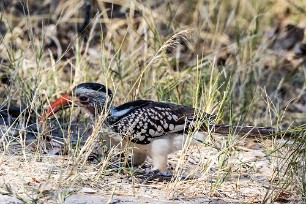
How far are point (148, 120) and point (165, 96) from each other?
128 cm

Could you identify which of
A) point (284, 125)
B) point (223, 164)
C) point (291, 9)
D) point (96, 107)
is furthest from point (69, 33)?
point (223, 164)

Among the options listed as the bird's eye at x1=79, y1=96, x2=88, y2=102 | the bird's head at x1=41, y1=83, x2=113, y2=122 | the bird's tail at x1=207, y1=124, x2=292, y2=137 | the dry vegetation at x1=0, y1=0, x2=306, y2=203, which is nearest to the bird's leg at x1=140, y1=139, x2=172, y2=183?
the dry vegetation at x1=0, y1=0, x2=306, y2=203

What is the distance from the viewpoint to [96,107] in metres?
6.16

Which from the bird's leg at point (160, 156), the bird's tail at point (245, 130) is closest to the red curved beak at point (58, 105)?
the bird's leg at point (160, 156)

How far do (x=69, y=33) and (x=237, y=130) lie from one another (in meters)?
5.26

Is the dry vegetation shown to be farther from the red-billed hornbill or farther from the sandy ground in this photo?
the red-billed hornbill

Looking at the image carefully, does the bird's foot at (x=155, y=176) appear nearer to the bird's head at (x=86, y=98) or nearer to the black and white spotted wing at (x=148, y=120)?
the black and white spotted wing at (x=148, y=120)

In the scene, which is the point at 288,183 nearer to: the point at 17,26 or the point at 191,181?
the point at 191,181

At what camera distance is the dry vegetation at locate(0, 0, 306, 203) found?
16.8 feet

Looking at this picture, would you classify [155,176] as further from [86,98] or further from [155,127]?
[86,98]

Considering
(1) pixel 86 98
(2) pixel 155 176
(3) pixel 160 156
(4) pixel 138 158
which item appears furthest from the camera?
(1) pixel 86 98

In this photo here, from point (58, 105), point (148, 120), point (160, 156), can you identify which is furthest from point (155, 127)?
point (58, 105)

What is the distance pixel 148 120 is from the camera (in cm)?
584

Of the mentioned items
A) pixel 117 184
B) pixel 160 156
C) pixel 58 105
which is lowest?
pixel 117 184
